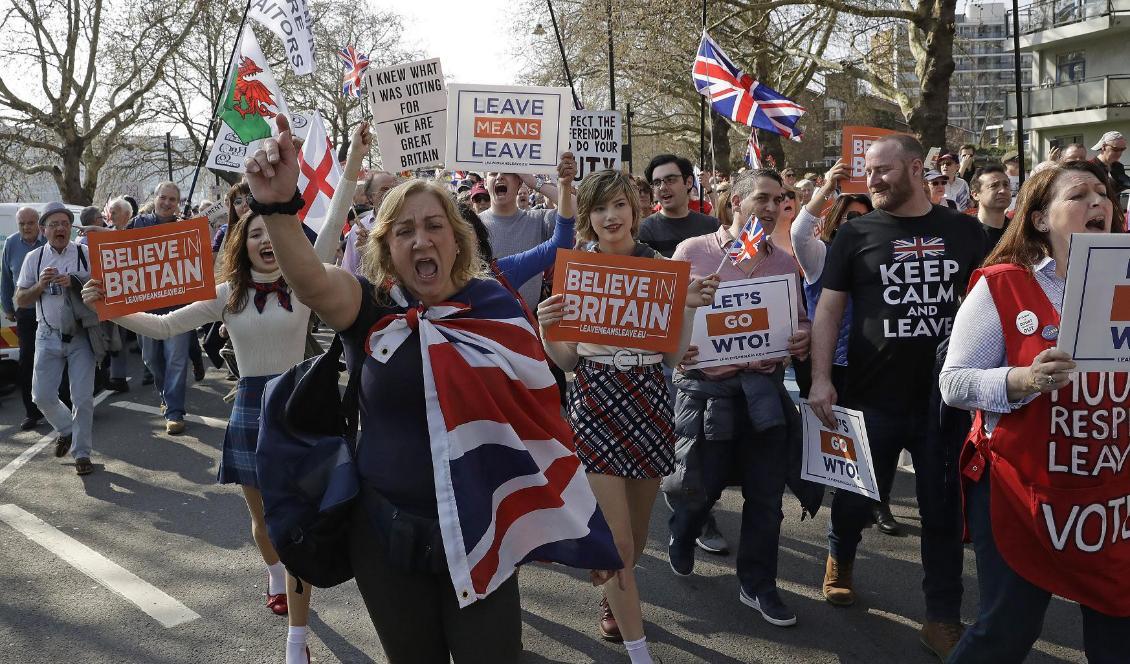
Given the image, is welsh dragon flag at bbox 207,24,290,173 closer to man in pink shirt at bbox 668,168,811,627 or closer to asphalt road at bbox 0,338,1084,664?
asphalt road at bbox 0,338,1084,664

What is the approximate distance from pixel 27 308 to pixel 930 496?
832cm

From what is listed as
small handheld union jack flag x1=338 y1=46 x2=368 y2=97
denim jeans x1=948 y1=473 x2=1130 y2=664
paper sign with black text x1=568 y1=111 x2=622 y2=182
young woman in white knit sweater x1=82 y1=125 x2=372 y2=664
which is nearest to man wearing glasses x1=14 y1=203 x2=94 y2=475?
small handheld union jack flag x1=338 y1=46 x2=368 y2=97

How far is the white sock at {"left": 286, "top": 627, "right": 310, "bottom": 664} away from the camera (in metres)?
3.67

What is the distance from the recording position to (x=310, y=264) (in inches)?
91.6

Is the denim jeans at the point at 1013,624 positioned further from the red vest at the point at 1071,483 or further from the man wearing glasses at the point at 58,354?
the man wearing glasses at the point at 58,354

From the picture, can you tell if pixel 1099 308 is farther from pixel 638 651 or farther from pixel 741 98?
pixel 741 98

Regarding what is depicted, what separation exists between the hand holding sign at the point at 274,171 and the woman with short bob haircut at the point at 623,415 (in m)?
1.56

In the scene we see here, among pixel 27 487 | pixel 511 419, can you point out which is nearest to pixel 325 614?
pixel 511 419

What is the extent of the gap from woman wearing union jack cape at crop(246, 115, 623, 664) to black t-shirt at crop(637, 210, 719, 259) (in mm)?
3364

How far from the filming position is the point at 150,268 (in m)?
4.69

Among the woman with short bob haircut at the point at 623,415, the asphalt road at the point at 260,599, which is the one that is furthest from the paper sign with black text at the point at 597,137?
the woman with short bob haircut at the point at 623,415

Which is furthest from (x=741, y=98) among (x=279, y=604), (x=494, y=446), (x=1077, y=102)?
(x=1077, y=102)

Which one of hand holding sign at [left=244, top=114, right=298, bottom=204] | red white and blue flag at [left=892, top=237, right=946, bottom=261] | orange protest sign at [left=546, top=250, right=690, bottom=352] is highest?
hand holding sign at [left=244, top=114, right=298, bottom=204]

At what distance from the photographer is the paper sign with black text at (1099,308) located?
2469 millimetres
